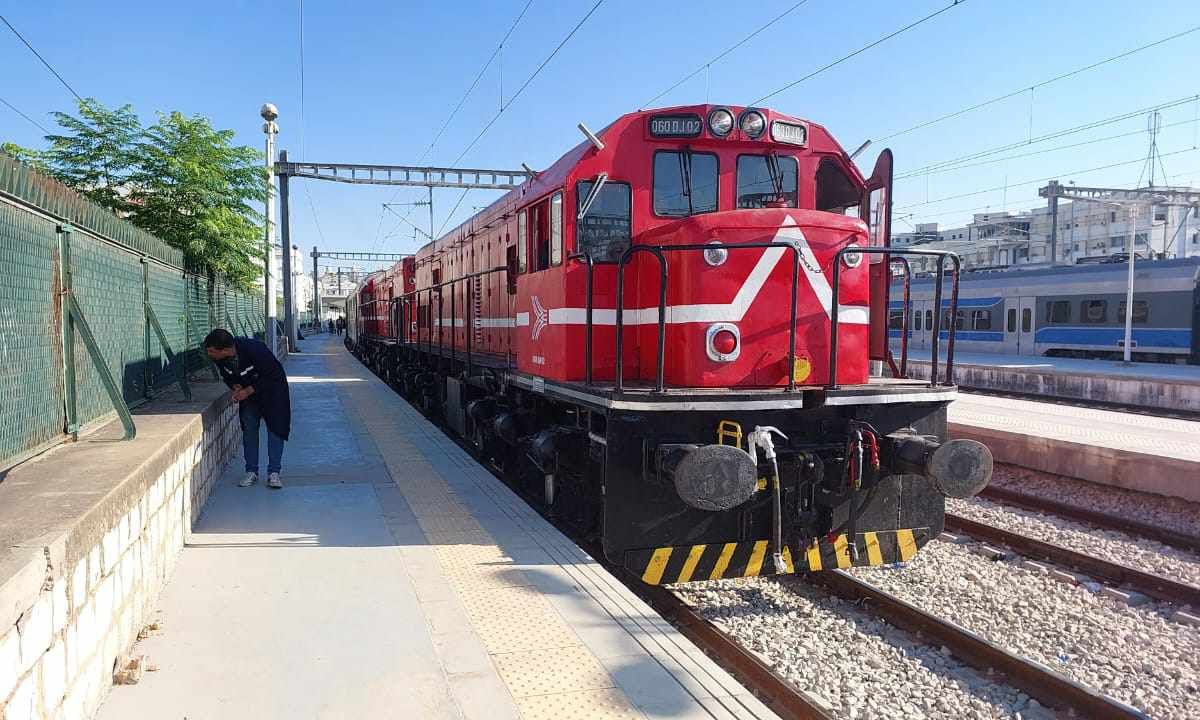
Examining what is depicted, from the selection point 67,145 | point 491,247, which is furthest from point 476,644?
point 67,145

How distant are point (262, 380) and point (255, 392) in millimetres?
136

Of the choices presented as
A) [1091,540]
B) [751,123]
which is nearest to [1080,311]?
[1091,540]

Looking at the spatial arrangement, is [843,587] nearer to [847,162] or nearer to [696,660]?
[696,660]

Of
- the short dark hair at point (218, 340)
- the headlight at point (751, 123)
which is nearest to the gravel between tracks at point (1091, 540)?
the headlight at point (751, 123)

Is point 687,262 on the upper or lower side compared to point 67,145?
lower

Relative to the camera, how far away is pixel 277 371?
7852 mm

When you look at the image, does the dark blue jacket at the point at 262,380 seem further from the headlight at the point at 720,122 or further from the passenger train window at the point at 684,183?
the headlight at the point at 720,122

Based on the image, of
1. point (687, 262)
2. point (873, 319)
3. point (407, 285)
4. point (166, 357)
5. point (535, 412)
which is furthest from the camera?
point (407, 285)

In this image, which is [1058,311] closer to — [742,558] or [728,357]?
[728,357]

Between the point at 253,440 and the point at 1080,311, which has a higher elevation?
the point at 1080,311

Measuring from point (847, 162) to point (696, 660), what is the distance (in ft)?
15.4

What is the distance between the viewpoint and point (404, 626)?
437 cm

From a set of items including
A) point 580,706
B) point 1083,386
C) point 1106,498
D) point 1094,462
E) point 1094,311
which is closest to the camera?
point 580,706

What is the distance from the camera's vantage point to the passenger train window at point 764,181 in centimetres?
648
